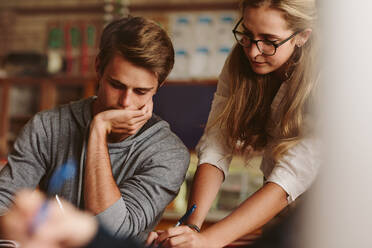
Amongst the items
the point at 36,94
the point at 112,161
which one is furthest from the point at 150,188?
the point at 36,94

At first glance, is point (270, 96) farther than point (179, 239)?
Yes

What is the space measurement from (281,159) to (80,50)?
2.34 m

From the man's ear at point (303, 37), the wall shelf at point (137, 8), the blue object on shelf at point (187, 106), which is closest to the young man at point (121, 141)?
the man's ear at point (303, 37)

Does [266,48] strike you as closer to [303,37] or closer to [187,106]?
[303,37]

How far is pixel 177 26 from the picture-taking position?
274 cm

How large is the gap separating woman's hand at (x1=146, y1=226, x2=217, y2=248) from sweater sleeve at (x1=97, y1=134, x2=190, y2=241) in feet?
0.18

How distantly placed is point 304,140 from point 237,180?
1683 millimetres

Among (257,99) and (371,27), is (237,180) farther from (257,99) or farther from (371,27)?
(371,27)

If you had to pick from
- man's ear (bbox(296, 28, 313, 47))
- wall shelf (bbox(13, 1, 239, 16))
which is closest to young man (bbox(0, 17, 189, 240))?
man's ear (bbox(296, 28, 313, 47))

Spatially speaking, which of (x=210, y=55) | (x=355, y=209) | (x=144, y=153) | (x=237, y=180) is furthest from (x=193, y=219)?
(x=210, y=55)

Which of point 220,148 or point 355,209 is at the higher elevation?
point 355,209

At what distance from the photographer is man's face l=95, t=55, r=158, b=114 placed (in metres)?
0.75

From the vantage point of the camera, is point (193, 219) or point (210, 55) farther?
point (210, 55)

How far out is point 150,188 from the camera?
0.75 m
